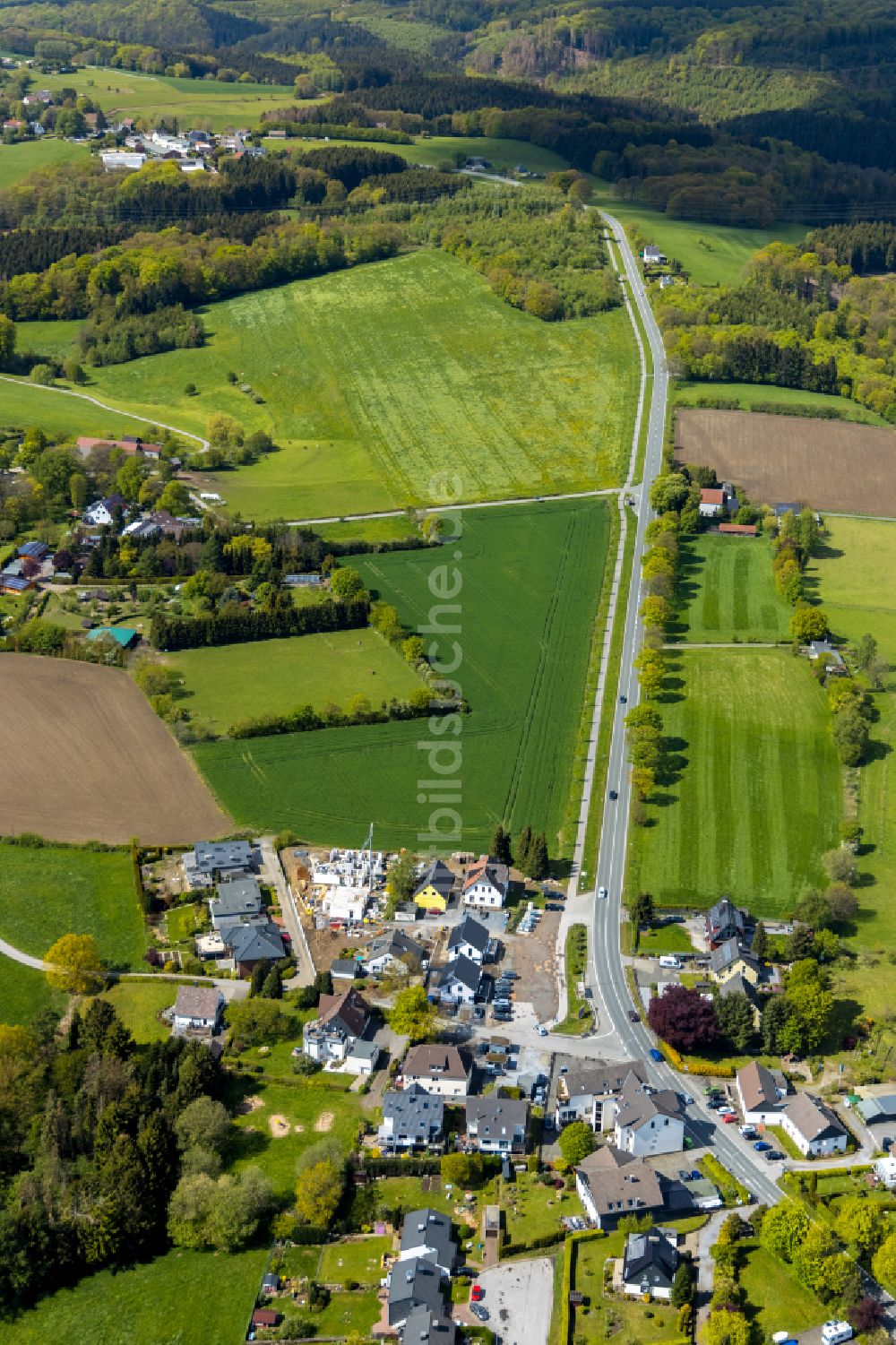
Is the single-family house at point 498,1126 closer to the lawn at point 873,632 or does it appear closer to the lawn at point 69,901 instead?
the lawn at point 69,901

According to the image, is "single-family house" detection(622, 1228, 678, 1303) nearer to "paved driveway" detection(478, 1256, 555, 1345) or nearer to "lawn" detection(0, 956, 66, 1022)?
"paved driveway" detection(478, 1256, 555, 1345)

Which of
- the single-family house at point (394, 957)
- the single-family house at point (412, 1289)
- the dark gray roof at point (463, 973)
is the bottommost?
the single-family house at point (394, 957)

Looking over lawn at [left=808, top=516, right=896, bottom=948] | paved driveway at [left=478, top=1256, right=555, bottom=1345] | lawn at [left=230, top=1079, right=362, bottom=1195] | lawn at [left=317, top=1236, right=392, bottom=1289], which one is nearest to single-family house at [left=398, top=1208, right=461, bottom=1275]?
lawn at [left=317, top=1236, right=392, bottom=1289]

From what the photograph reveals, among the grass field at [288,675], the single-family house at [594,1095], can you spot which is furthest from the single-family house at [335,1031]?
the grass field at [288,675]

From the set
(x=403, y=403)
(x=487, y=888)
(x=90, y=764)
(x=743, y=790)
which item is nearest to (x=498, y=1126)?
(x=487, y=888)

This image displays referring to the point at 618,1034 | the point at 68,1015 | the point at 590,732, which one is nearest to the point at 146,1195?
the point at 68,1015
